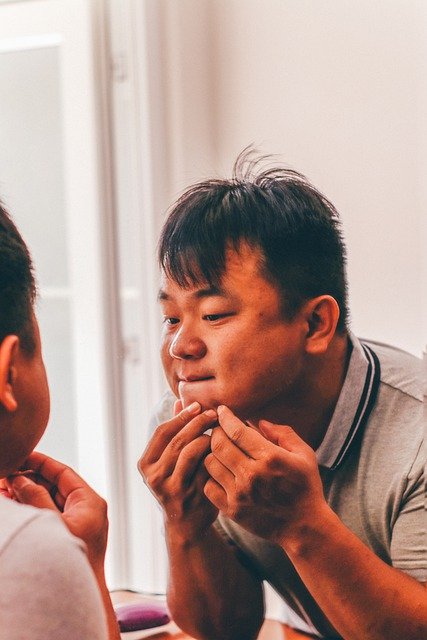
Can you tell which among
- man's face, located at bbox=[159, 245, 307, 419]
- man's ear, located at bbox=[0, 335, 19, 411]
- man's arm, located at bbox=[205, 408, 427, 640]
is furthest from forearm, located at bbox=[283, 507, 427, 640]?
man's ear, located at bbox=[0, 335, 19, 411]

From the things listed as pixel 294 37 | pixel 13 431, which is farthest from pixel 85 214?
pixel 13 431

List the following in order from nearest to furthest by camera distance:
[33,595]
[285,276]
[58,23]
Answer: [33,595] < [285,276] < [58,23]

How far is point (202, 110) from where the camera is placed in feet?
2.25

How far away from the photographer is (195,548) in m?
0.69

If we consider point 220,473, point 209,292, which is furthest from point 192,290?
point 220,473

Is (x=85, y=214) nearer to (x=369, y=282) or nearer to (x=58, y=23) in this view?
(x=58, y=23)

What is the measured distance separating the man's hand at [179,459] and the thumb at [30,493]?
0.27 feet

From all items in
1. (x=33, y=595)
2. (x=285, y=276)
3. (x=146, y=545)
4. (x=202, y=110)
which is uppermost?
(x=202, y=110)

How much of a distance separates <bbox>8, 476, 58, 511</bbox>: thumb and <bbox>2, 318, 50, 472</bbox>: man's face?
0.06 metres

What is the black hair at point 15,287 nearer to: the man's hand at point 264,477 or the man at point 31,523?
the man at point 31,523

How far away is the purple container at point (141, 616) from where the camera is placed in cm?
70

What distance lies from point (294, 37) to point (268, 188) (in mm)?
116

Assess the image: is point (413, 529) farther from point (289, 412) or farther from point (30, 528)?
point (30, 528)

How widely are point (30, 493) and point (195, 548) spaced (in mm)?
177
